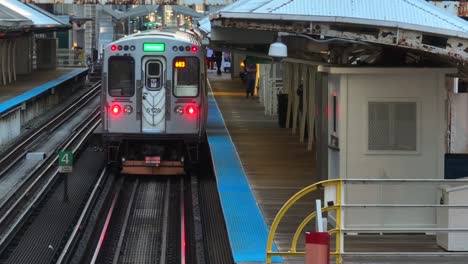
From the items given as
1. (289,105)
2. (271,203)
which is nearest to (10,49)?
(289,105)

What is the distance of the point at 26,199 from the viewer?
1370 cm

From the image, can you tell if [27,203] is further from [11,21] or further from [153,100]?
[11,21]

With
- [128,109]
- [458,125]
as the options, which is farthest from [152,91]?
[458,125]

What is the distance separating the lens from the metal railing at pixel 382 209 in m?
7.50

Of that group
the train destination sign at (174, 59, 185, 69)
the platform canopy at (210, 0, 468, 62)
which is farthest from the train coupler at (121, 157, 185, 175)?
the platform canopy at (210, 0, 468, 62)

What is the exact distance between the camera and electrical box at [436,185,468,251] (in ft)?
25.9

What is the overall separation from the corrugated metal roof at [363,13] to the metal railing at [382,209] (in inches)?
68.3

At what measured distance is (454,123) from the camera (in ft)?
36.6

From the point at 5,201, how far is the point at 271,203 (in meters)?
4.87

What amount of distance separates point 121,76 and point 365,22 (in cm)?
745

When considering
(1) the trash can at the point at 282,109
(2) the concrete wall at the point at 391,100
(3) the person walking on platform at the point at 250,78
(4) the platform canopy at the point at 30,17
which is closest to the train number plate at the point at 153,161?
(2) the concrete wall at the point at 391,100

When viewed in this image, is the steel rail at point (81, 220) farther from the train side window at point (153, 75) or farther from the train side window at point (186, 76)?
the train side window at point (186, 76)

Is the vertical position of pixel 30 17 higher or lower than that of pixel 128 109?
higher

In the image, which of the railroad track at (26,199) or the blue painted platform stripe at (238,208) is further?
the railroad track at (26,199)
